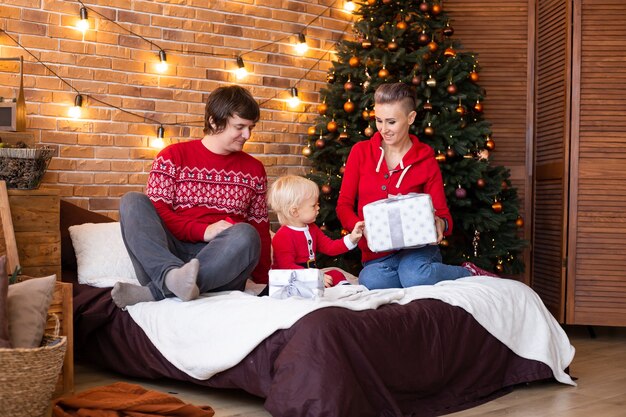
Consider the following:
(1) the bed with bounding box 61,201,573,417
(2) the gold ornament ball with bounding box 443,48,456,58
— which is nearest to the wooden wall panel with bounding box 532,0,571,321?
(2) the gold ornament ball with bounding box 443,48,456,58

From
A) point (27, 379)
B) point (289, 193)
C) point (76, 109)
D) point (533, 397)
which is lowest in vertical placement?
point (533, 397)

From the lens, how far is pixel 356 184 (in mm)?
3682

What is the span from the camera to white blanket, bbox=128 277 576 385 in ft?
8.49

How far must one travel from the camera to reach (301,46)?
493cm

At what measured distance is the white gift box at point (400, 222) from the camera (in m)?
3.13

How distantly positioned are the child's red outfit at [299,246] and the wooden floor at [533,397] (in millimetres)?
624

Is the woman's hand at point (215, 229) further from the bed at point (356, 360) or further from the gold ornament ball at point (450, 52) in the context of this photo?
the gold ornament ball at point (450, 52)

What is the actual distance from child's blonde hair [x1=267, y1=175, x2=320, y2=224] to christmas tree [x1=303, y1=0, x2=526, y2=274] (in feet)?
3.43

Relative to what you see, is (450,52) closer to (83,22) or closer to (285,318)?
(83,22)

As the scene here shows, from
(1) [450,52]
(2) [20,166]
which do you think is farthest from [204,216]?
(1) [450,52]

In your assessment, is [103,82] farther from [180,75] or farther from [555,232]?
[555,232]

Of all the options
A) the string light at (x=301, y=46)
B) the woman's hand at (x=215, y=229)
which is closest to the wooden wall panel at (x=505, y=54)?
the string light at (x=301, y=46)

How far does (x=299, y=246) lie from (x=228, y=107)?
64 centimetres

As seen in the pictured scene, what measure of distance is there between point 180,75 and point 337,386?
255 centimetres
